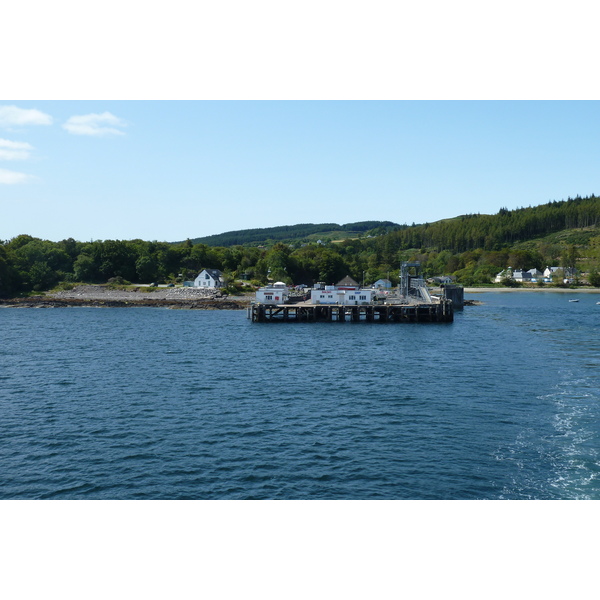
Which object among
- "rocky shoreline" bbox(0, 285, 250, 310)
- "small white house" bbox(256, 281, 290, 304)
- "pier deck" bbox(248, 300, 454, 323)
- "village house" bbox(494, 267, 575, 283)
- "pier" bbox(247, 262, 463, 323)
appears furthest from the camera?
"village house" bbox(494, 267, 575, 283)

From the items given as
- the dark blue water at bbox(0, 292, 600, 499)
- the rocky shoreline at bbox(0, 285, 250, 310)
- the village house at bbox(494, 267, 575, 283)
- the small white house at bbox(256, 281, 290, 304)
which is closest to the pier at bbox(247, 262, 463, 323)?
the small white house at bbox(256, 281, 290, 304)

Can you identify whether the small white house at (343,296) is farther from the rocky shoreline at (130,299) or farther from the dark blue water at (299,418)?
the dark blue water at (299,418)

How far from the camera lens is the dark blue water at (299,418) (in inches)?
922

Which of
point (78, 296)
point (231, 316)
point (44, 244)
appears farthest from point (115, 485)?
point (44, 244)

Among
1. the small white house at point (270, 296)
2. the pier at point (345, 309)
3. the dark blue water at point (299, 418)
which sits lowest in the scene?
the dark blue water at point (299, 418)

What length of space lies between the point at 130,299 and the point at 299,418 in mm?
95127

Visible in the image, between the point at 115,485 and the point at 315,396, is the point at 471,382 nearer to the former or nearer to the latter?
the point at 315,396

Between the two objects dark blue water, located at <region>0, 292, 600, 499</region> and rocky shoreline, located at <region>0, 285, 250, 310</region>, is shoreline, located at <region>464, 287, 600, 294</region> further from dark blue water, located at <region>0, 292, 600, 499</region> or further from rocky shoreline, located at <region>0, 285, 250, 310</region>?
dark blue water, located at <region>0, 292, 600, 499</region>

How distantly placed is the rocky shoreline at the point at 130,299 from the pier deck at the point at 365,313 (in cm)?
2405

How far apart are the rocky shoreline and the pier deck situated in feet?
Answer: 78.9

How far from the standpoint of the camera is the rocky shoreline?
4419 inches

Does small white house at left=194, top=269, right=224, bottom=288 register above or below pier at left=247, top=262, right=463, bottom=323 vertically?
above

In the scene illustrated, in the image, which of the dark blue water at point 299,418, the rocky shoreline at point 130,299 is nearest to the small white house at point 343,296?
the rocky shoreline at point 130,299

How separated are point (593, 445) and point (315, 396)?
17364 millimetres
